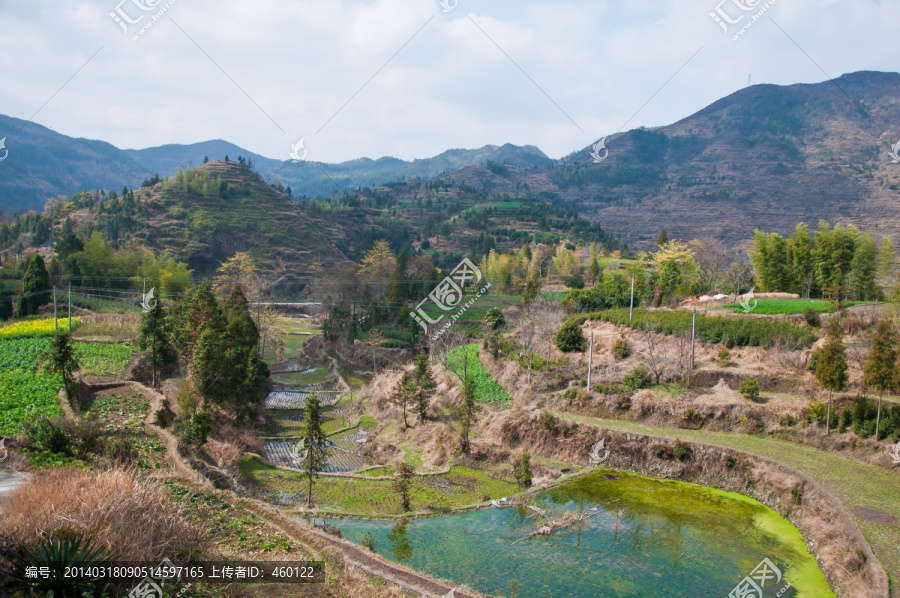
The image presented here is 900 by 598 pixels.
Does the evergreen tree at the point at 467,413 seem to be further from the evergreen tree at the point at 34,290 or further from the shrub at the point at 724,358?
the evergreen tree at the point at 34,290

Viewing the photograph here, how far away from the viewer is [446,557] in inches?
587

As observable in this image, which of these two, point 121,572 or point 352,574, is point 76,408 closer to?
point 352,574

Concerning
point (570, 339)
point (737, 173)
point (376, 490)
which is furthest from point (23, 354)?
point (737, 173)

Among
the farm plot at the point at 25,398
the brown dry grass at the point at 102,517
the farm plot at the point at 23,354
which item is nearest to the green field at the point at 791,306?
the brown dry grass at the point at 102,517

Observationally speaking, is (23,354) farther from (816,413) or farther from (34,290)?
(816,413)

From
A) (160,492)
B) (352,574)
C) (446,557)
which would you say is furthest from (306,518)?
(160,492)

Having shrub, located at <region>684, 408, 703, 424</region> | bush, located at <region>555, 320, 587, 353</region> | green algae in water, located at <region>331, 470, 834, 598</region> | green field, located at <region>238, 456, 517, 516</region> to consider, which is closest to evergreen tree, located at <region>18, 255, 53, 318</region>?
green field, located at <region>238, 456, 517, 516</region>

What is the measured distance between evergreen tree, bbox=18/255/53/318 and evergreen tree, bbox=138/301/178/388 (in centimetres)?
1855

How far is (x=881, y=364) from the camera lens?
18.7 m

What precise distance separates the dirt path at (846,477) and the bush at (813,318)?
8025 millimetres

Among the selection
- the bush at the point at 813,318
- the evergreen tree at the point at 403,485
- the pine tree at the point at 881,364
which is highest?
the bush at the point at 813,318

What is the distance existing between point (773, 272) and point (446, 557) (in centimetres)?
2879

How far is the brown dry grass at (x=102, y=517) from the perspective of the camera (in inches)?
289

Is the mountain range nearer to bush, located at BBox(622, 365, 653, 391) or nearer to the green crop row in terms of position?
the green crop row
